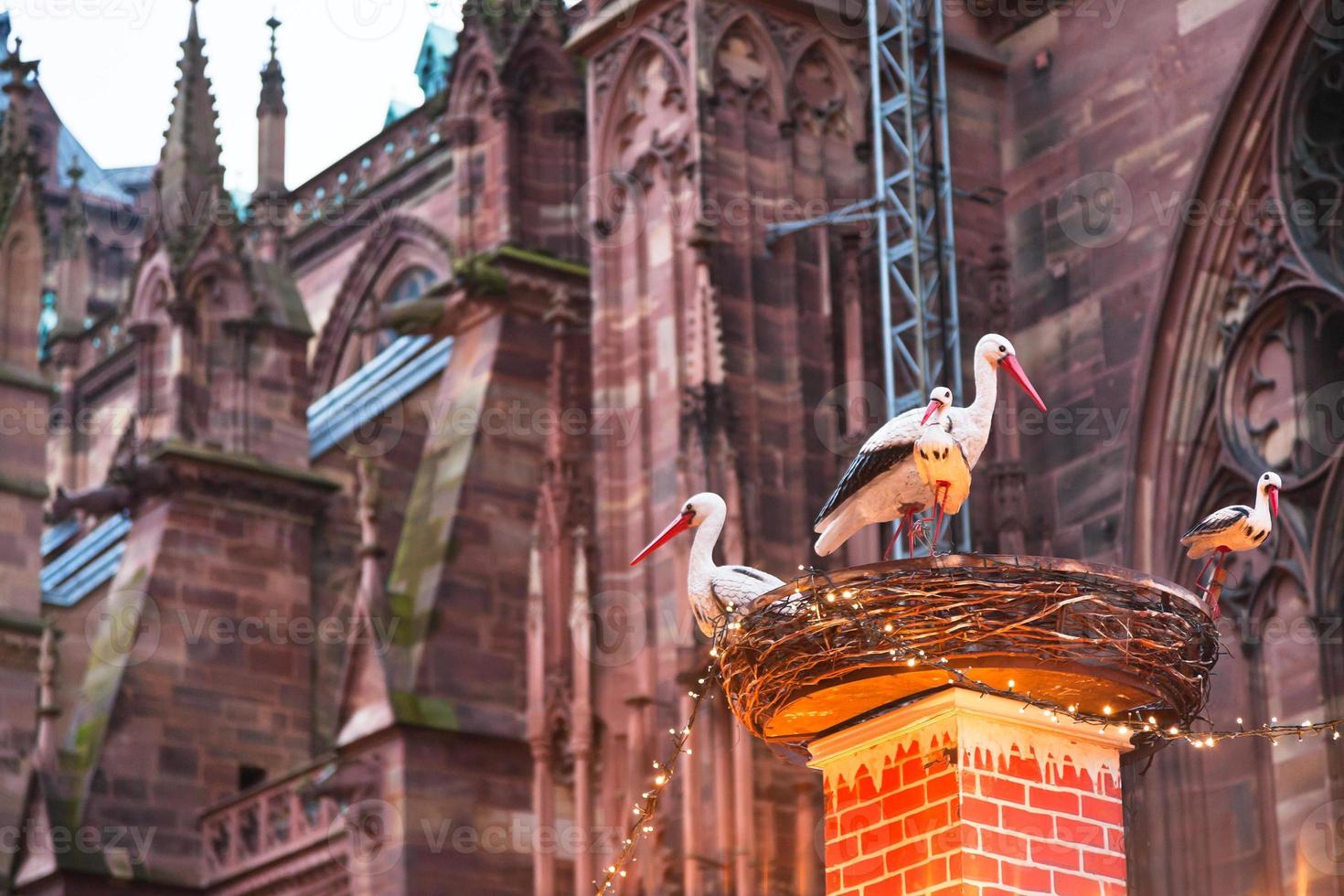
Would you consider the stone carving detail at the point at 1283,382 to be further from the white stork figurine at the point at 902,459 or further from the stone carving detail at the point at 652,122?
the white stork figurine at the point at 902,459

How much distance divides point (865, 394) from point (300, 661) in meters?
8.81

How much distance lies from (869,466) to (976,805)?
6.11ft

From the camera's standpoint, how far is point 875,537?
1844cm

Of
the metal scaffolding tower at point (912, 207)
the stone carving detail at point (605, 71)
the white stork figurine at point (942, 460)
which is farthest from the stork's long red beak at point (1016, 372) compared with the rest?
the stone carving detail at point (605, 71)

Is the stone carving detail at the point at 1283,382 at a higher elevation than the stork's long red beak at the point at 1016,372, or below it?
higher

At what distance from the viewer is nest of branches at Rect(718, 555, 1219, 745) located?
9359 millimetres

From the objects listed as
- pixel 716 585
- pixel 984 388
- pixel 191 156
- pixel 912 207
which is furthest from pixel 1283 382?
pixel 191 156

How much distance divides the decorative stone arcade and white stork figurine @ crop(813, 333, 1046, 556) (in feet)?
3.75

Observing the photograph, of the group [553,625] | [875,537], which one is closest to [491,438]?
[553,625]

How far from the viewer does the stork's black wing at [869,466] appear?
10805 millimetres

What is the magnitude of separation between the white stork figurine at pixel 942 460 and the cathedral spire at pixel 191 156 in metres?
18.2

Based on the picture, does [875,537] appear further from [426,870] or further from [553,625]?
[426,870]

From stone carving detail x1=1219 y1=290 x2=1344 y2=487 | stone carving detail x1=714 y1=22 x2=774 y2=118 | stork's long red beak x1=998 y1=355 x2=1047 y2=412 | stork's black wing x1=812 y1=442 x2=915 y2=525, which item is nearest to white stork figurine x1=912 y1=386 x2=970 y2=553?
stork's black wing x1=812 y1=442 x2=915 y2=525

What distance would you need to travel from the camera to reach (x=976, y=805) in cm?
945
